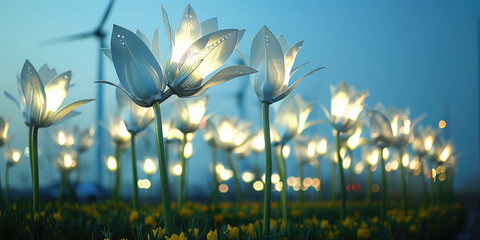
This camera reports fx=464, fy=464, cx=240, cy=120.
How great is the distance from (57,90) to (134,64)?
1.00m

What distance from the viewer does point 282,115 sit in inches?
109

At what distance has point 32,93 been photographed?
7.60ft

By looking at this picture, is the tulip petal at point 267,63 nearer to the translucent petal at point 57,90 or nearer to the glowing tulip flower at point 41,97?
the glowing tulip flower at point 41,97

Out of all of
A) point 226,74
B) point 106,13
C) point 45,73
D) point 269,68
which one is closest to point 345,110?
point 269,68

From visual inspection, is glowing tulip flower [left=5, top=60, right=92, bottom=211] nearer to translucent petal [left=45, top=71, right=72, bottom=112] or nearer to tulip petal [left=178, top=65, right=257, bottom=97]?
translucent petal [left=45, top=71, right=72, bottom=112]

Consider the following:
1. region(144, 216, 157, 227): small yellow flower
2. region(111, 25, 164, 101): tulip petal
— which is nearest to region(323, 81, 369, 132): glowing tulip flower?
region(144, 216, 157, 227): small yellow flower

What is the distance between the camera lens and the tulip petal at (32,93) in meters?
2.30

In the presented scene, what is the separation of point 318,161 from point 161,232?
5439 millimetres

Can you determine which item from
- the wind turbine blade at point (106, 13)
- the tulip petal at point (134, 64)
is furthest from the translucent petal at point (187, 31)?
the wind turbine blade at point (106, 13)

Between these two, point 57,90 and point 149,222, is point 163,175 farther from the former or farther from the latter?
point 57,90

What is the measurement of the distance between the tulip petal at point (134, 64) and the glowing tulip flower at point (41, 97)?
80cm

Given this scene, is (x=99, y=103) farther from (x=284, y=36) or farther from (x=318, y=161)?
(x=284, y=36)

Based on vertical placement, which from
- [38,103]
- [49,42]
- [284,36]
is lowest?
[38,103]

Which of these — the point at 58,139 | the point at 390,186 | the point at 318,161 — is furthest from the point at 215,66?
the point at 390,186
